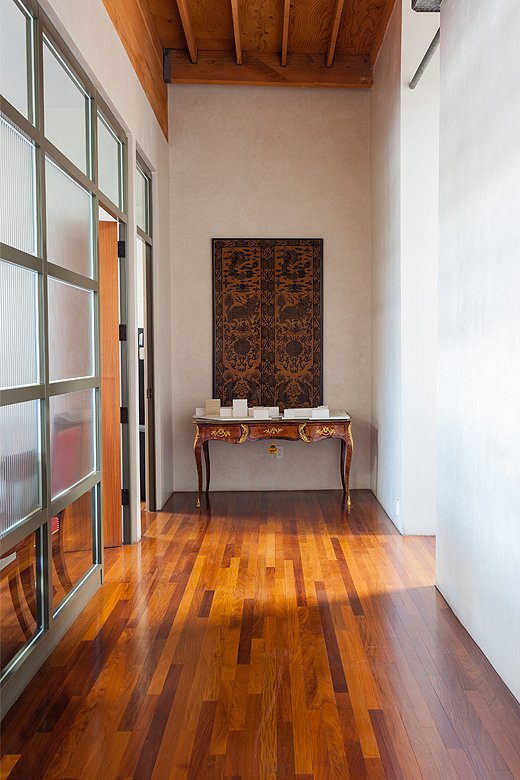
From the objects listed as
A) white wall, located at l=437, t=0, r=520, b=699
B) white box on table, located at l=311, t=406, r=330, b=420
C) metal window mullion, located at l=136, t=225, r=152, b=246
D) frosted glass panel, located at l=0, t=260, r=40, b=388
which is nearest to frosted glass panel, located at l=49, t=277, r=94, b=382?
frosted glass panel, located at l=0, t=260, r=40, b=388

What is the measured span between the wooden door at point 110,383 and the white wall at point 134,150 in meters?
0.10

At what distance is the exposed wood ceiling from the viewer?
527cm

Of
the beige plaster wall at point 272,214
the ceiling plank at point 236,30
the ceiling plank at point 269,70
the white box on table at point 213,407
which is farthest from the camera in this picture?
the beige plaster wall at point 272,214

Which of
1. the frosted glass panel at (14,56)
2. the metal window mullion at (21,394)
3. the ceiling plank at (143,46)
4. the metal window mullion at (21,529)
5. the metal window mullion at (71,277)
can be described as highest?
the ceiling plank at (143,46)

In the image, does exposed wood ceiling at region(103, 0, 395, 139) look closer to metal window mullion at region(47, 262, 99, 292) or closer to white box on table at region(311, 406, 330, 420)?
metal window mullion at region(47, 262, 99, 292)

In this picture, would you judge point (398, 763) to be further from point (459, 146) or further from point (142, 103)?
point (142, 103)

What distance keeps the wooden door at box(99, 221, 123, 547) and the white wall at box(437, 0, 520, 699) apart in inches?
84.9

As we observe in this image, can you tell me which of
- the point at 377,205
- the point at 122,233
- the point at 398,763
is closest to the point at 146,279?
the point at 122,233

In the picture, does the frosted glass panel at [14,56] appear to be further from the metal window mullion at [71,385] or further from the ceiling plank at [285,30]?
the ceiling plank at [285,30]

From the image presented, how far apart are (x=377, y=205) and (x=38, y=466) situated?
4084 mm

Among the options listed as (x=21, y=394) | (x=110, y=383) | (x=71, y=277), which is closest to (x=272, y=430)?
(x=110, y=383)

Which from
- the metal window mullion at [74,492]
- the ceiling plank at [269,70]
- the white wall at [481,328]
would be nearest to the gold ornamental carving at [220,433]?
the metal window mullion at [74,492]

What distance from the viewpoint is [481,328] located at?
2977mm

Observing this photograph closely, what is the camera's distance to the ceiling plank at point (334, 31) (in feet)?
16.6
